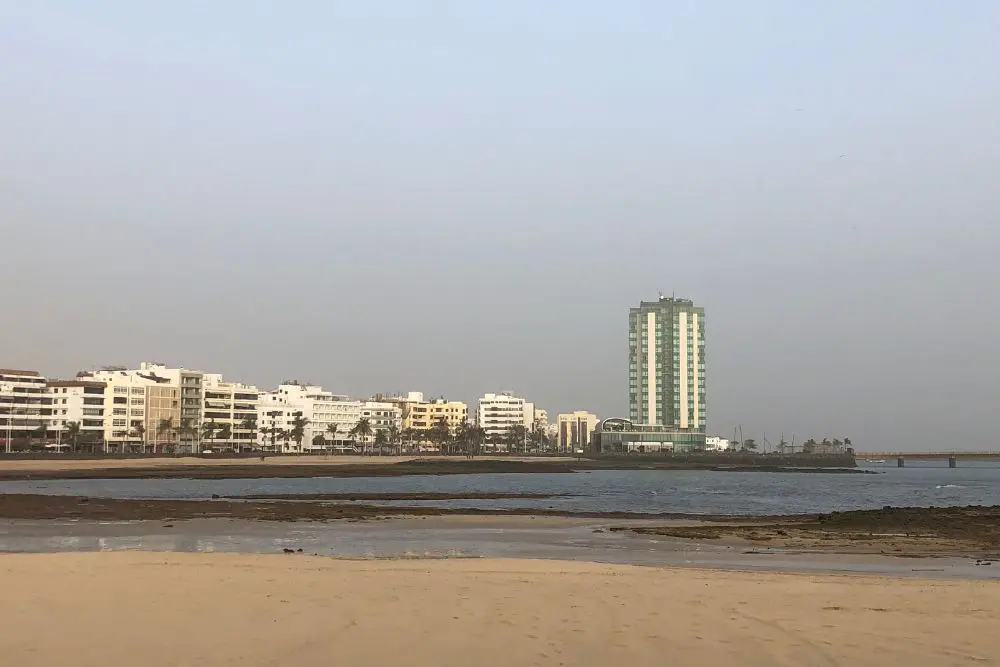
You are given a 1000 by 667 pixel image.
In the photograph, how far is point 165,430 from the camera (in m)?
198

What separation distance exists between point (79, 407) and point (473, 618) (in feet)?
625

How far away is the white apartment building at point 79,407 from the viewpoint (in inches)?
7136

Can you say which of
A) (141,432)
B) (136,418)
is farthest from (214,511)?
(136,418)

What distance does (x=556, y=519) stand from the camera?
44.7m

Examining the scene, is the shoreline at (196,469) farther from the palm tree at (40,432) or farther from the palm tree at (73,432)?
the palm tree at (40,432)

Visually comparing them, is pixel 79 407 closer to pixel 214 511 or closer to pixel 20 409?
pixel 20 409

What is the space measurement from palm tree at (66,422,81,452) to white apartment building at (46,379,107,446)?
701 millimetres

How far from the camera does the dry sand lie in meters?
10.5

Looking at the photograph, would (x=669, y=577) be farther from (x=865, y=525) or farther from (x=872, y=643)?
(x=865, y=525)

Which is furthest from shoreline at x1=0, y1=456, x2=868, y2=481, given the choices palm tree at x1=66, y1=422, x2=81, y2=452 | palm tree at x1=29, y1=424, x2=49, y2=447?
palm tree at x1=29, y1=424, x2=49, y2=447

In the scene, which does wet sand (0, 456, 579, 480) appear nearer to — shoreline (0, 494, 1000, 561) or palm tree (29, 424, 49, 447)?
palm tree (29, 424, 49, 447)

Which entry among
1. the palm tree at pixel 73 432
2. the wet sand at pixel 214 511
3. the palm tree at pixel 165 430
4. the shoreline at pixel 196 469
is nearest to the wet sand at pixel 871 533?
the wet sand at pixel 214 511

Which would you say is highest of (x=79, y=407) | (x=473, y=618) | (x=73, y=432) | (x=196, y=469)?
(x=79, y=407)

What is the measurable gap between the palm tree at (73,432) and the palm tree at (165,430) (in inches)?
629
